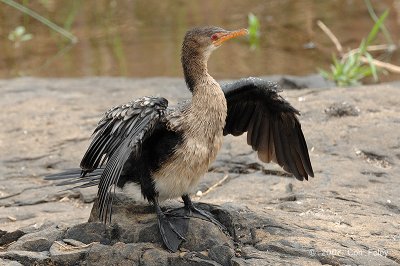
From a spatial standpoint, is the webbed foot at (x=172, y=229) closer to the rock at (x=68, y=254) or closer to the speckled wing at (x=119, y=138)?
the speckled wing at (x=119, y=138)

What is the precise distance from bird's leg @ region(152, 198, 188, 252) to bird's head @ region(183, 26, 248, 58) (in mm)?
917

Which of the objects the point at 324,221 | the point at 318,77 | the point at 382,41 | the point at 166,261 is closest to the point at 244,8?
the point at 382,41

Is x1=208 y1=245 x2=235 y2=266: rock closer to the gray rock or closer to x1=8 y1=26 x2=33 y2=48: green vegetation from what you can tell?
the gray rock

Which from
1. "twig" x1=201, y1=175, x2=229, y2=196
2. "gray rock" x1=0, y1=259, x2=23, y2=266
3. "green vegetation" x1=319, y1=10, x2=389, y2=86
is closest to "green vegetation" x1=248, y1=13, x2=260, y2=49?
"green vegetation" x1=319, y1=10, x2=389, y2=86

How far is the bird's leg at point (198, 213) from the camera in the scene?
15.3 ft

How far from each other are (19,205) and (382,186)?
261cm

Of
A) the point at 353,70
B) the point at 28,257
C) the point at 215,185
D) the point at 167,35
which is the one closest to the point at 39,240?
the point at 28,257

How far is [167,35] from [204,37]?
249 inches

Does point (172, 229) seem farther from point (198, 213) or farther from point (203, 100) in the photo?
point (203, 100)

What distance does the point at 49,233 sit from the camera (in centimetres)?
481

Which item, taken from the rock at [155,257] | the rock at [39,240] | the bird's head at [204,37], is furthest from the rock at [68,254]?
the bird's head at [204,37]

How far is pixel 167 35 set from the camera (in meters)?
11.1

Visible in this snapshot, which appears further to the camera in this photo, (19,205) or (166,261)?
(19,205)

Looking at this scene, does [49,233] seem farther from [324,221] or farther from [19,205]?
[324,221]
